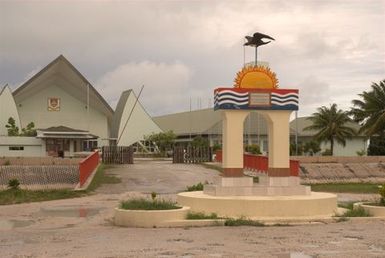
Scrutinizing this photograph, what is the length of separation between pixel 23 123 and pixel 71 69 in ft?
31.1

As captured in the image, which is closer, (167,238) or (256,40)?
(167,238)

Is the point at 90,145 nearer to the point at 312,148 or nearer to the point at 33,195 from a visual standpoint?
the point at 312,148

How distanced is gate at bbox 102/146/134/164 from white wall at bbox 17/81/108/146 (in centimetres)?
2528

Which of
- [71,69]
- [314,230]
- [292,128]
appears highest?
[71,69]

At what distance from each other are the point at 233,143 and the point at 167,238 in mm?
4969

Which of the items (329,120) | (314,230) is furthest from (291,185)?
(329,120)

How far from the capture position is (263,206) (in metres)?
14.1

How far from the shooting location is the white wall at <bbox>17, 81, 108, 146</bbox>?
65.1 metres

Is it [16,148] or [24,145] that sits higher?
[24,145]

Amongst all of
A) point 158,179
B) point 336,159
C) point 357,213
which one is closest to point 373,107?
point 336,159

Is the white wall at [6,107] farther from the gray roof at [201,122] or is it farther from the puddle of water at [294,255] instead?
the puddle of water at [294,255]

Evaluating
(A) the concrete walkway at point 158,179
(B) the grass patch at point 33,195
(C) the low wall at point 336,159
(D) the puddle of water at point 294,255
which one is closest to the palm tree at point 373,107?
(C) the low wall at point 336,159

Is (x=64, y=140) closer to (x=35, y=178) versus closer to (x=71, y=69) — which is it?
(x=71, y=69)

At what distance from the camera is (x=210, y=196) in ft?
49.3
